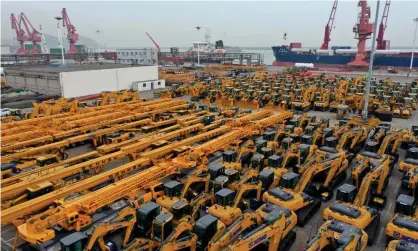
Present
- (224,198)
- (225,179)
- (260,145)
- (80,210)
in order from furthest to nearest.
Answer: (260,145) < (225,179) < (224,198) < (80,210)

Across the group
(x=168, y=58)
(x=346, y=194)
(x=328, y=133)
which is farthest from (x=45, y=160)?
(x=168, y=58)

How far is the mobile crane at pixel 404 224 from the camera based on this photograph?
39.2ft

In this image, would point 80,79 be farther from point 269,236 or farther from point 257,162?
point 269,236

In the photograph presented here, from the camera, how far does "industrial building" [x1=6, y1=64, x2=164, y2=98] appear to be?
45.5 m

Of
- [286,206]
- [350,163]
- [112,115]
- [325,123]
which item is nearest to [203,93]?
[112,115]

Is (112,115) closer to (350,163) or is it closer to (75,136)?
(75,136)

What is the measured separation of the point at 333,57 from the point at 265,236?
338 feet

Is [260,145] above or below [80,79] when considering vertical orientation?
below

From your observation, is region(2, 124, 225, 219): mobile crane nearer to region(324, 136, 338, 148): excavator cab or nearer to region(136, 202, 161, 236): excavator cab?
region(136, 202, 161, 236): excavator cab

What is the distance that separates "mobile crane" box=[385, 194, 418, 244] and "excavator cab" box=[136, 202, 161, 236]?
940 centimetres

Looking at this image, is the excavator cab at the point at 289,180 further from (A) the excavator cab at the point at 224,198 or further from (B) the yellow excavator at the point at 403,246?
(B) the yellow excavator at the point at 403,246

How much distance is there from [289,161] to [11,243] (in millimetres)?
15402

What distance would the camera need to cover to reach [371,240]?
515 inches

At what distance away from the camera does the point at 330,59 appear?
103812mm
